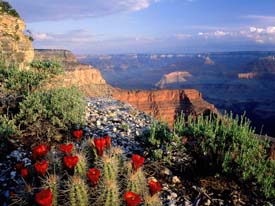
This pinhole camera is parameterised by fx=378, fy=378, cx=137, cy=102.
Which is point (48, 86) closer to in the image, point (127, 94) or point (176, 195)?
point (176, 195)

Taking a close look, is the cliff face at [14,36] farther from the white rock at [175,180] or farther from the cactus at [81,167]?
the cactus at [81,167]

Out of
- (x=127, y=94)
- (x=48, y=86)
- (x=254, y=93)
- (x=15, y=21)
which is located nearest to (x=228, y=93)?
(x=254, y=93)

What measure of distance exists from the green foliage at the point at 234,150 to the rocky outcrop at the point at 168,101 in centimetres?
6862

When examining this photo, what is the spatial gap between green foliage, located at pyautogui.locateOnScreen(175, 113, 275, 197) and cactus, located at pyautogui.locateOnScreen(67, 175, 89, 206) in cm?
293

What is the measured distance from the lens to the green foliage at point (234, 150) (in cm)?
600

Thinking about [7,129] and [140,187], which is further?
[7,129]

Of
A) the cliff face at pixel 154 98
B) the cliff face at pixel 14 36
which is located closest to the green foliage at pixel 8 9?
the cliff face at pixel 14 36

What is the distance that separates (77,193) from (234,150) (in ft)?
11.3

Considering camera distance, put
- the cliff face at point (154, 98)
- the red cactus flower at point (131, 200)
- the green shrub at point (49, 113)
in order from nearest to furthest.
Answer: the red cactus flower at point (131, 200) < the green shrub at point (49, 113) < the cliff face at point (154, 98)

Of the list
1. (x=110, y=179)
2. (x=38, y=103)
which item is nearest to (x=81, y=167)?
(x=110, y=179)

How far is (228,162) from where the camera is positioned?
244 inches

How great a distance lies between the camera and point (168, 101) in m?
84.6

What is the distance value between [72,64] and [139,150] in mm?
70467

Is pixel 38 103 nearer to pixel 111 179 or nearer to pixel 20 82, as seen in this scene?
pixel 20 82
